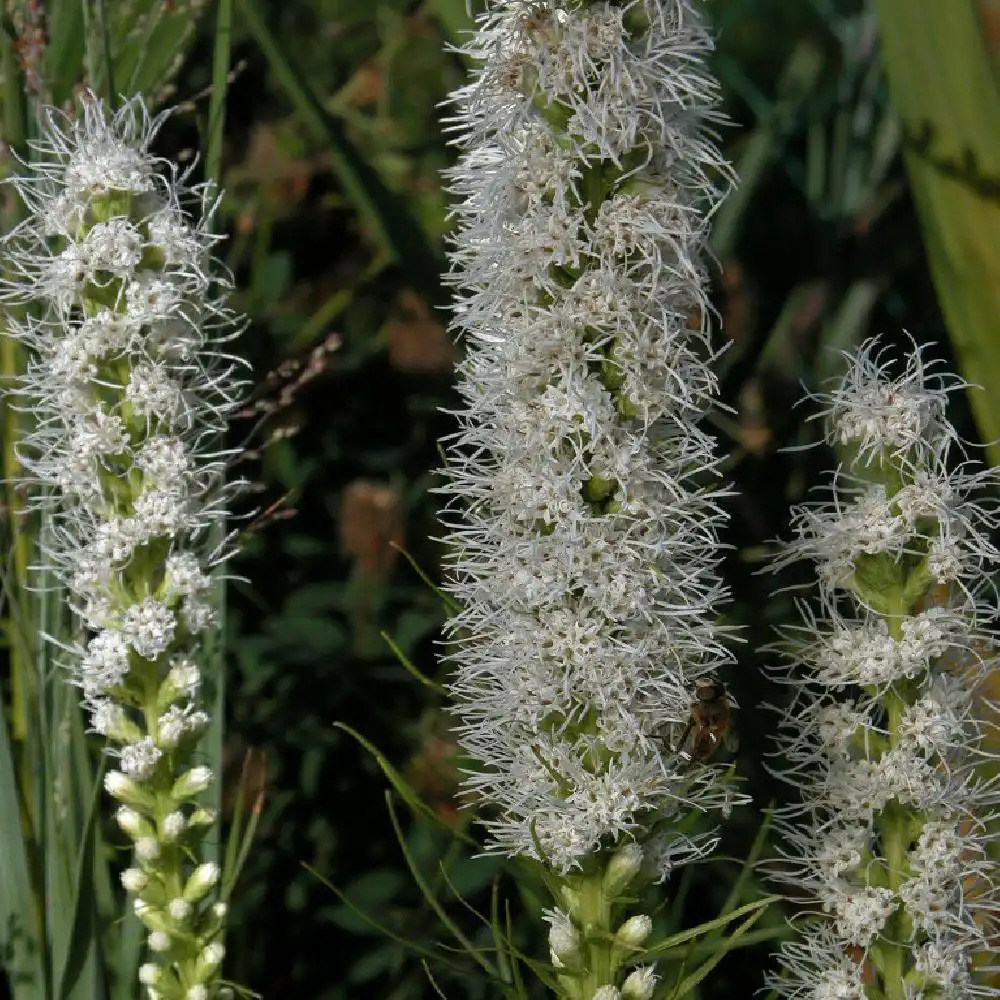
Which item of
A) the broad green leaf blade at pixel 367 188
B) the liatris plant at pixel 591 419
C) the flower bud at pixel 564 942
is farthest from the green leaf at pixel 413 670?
the broad green leaf blade at pixel 367 188

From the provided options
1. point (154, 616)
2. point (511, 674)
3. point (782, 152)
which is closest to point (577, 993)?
point (511, 674)

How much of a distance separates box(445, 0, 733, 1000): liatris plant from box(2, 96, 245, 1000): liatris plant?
164 millimetres

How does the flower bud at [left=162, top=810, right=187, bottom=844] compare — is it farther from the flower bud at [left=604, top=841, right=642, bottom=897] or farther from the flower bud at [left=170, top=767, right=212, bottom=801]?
the flower bud at [left=604, top=841, right=642, bottom=897]

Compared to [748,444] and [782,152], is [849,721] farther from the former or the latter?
[782,152]

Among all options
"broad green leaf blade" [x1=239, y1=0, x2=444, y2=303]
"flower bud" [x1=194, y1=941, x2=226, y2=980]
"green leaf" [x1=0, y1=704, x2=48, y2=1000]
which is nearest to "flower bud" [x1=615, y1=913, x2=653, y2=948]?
"flower bud" [x1=194, y1=941, x2=226, y2=980]

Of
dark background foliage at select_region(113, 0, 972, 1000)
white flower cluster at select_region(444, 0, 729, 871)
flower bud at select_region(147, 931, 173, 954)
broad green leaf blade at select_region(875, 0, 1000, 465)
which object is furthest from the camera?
dark background foliage at select_region(113, 0, 972, 1000)

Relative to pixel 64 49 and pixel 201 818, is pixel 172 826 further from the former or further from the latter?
A: pixel 64 49

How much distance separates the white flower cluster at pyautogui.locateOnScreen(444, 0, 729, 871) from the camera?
2.50 ft

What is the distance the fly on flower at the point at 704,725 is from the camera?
2.78 ft

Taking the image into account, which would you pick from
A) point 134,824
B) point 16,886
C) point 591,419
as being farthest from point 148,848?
point 591,419

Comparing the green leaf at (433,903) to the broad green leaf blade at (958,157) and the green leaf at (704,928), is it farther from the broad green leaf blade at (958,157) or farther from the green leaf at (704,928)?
the broad green leaf blade at (958,157)

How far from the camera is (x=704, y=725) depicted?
85 centimetres

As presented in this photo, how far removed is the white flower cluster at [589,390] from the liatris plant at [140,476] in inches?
6.6

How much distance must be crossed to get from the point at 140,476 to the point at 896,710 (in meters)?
0.43
